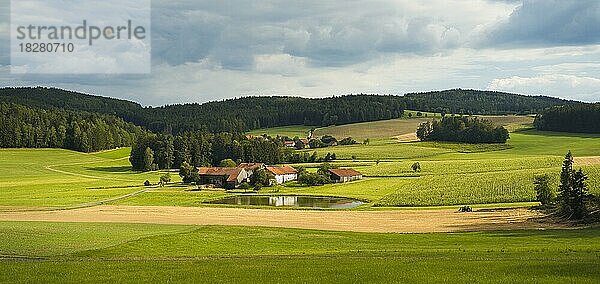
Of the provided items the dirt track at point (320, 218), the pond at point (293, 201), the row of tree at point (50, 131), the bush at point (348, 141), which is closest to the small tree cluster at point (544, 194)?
the dirt track at point (320, 218)

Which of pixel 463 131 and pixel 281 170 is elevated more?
pixel 463 131

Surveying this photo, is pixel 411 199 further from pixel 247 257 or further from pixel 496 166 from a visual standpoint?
pixel 247 257

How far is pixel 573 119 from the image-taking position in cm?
16838

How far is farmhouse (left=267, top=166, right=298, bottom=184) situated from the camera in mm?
112188

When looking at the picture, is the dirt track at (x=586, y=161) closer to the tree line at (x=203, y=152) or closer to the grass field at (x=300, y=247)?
the grass field at (x=300, y=247)

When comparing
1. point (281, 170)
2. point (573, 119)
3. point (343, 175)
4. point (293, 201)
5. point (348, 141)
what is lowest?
point (293, 201)

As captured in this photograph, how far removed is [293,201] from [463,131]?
93333 millimetres

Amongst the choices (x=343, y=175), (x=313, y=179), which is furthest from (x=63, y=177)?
(x=343, y=175)

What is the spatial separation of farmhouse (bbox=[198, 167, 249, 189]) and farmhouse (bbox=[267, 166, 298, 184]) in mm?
5251

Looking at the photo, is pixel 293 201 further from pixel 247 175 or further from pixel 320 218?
pixel 247 175

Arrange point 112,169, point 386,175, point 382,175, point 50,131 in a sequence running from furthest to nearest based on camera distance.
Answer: point 50,131
point 112,169
point 382,175
point 386,175

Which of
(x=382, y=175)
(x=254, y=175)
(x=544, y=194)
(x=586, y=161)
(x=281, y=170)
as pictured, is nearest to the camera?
(x=544, y=194)

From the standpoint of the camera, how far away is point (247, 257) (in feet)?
101

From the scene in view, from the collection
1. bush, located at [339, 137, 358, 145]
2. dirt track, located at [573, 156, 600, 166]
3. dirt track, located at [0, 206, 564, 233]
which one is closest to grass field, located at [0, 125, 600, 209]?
dirt track, located at [573, 156, 600, 166]
